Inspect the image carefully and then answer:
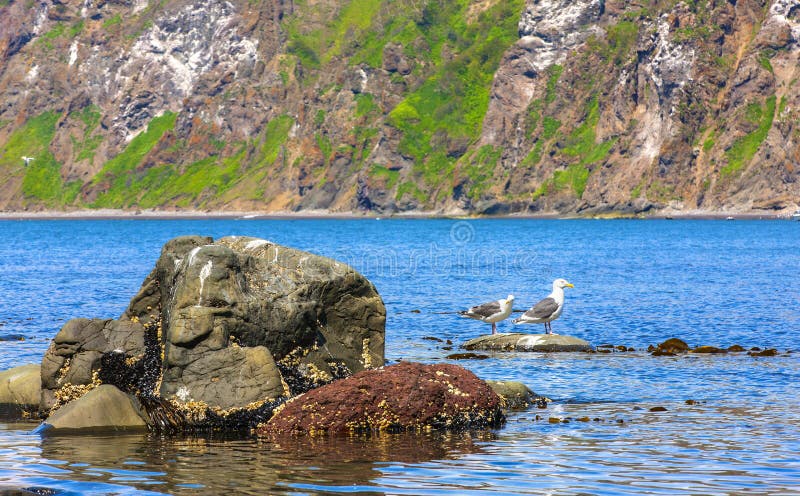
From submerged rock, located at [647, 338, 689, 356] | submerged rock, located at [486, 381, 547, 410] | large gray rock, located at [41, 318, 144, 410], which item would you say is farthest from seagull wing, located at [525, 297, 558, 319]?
large gray rock, located at [41, 318, 144, 410]

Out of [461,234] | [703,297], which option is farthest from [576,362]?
[461,234]

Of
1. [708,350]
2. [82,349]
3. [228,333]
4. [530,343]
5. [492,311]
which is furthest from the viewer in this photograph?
[492,311]

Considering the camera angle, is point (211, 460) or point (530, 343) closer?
point (211, 460)

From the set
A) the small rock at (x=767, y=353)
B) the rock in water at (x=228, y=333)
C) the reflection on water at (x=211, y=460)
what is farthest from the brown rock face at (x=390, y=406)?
the small rock at (x=767, y=353)

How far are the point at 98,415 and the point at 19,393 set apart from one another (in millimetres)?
4056

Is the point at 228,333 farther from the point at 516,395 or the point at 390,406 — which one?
the point at 516,395

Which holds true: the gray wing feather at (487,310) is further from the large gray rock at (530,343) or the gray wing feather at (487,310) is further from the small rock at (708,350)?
the small rock at (708,350)

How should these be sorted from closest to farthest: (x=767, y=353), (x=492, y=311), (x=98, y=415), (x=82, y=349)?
1. (x=98, y=415)
2. (x=82, y=349)
3. (x=767, y=353)
4. (x=492, y=311)

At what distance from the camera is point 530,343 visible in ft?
114

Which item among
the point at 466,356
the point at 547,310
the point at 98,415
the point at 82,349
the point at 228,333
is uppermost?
the point at 228,333

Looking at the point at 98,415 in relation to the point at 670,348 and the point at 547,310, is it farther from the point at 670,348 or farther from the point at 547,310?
the point at 670,348

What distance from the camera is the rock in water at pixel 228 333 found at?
22625mm

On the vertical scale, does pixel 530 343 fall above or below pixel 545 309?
below

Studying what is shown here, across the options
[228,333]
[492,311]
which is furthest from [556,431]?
[492,311]
